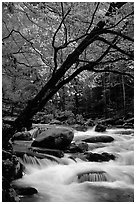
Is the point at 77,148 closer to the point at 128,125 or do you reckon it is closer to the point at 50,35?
the point at 50,35

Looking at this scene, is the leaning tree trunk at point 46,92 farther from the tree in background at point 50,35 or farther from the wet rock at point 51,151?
the wet rock at point 51,151

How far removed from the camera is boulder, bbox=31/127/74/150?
32.4 ft

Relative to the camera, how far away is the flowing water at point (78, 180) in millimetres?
6266

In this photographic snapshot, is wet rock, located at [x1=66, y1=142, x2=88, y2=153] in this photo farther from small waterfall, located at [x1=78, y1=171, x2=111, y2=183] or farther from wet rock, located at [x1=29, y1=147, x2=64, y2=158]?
small waterfall, located at [x1=78, y1=171, x2=111, y2=183]

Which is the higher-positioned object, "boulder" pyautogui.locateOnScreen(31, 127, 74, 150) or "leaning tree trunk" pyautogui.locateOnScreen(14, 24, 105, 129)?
"leaning tree trunk" pyautogui.locateOnScreen(14, 24, 105, 129)

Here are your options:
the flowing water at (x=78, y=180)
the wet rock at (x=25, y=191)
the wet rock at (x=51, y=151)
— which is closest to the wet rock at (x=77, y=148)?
the flowing water at (x=78, y=180)

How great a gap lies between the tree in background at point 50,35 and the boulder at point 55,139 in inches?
217

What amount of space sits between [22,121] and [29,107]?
0.27m

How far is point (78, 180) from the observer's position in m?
7.18

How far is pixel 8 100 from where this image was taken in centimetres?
404

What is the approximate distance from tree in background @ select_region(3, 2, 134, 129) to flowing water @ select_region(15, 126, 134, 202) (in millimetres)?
2828

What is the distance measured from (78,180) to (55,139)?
298 centimetres

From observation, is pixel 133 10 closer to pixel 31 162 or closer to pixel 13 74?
pixel 13 74

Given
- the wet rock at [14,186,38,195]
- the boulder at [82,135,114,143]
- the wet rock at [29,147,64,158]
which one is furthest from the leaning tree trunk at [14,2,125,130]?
the boulder at [82,135,114,143]
